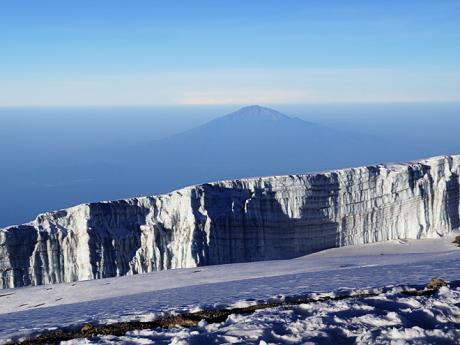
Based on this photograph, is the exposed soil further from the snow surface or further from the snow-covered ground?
the snow surface

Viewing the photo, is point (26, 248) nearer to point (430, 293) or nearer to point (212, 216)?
point (212, 216)

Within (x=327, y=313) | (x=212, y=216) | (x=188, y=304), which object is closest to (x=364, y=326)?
(x=327, y=313)

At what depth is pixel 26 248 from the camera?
3581 cm

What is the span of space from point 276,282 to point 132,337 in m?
8.04

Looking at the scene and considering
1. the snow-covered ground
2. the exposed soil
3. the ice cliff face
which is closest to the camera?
the snow-covered ground

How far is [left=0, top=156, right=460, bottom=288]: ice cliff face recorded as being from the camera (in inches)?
1433

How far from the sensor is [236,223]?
40125mm

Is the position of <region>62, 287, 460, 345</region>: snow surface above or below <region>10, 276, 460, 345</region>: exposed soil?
above

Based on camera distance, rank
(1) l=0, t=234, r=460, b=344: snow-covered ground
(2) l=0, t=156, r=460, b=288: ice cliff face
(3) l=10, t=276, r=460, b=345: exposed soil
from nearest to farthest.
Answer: (1) l=0, t=234, r=460, b=344: snow-covered ground
(3) l=10, t=276, r=460, b=345: exposed soil
(2) l=0, t=156, r=460, b=288: ice cliff face

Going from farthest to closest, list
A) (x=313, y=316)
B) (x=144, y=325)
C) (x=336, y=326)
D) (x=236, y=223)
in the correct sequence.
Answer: (x=236, y=223), (x=144, y=325), (x=313, y=316), (x=336, y=326)

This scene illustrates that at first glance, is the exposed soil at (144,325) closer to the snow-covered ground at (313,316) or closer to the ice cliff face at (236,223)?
the snow-covered ground at (313,316)

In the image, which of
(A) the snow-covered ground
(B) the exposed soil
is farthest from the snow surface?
(B) the exposed soil

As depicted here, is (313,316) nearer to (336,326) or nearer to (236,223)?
(336,326)

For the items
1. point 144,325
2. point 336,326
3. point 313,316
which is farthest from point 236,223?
point 336,326
